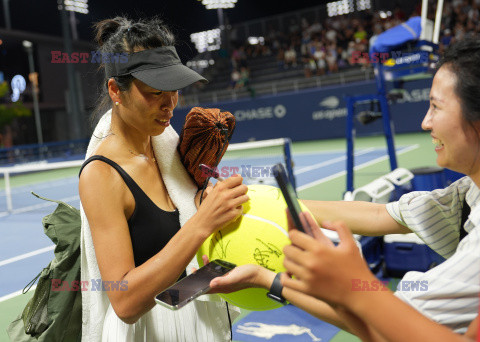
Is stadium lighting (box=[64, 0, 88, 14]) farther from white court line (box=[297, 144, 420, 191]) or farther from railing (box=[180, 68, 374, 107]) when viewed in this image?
white court line (box=[297, 144, 420, 191])

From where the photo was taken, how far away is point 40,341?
6.52ft

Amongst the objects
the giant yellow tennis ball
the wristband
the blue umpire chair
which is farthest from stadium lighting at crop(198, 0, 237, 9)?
the wristband


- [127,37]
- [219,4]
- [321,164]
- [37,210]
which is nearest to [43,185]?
[37,210]

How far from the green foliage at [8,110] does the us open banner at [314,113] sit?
13127mm

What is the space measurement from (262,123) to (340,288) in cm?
2008

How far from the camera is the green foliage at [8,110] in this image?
89.1ft

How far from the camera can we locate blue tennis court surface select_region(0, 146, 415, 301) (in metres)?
5.81

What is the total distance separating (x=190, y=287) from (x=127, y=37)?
38.9 inches

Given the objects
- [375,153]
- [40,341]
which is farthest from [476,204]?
[375,153]

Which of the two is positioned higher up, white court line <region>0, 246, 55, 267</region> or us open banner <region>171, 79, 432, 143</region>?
us open banner <region>171, 79, 432, 143</region>

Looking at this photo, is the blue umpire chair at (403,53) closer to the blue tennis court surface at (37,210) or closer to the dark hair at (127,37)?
the blue tennis court surface at (37,210)

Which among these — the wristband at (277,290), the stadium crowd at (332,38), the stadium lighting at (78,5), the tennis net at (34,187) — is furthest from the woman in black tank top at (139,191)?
the stadium lighting at (78,5)

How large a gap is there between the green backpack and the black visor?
0.70 meters

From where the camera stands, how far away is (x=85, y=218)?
1753 millimetres
